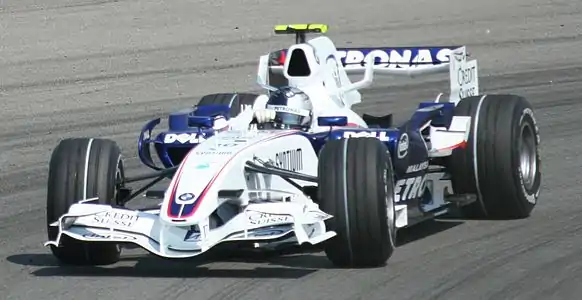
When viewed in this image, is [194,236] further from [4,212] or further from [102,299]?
[4,212]

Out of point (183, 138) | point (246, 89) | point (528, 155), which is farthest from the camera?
point (246, 89)

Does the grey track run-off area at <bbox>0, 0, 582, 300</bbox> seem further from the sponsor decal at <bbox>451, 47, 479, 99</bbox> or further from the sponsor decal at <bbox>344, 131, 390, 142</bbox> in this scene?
the sponsor decal at <bbox>451, 47, 479, 99</bbox>

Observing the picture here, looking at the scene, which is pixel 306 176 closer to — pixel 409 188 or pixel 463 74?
pixel 409 188

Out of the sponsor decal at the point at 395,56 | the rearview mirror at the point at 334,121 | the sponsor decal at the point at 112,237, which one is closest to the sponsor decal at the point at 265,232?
the sponsor decal at the point at 112,237

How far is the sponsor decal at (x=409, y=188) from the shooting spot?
439 inches

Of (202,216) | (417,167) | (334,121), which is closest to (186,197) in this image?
(202,216)

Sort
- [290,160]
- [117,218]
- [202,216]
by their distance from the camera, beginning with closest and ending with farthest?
[202,216] < [117,218] < [290,160]

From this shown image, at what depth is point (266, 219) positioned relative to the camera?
9633mm

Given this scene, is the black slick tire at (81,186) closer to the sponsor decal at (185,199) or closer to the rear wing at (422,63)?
the sponsor decal at (185,199)

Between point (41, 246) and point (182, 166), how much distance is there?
1.91m

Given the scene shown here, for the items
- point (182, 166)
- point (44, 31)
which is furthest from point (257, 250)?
point (44, 31)

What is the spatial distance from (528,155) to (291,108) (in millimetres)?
2322

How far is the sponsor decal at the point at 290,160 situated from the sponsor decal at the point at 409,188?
762 millimetres

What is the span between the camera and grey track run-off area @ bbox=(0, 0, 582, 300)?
9680 mm
